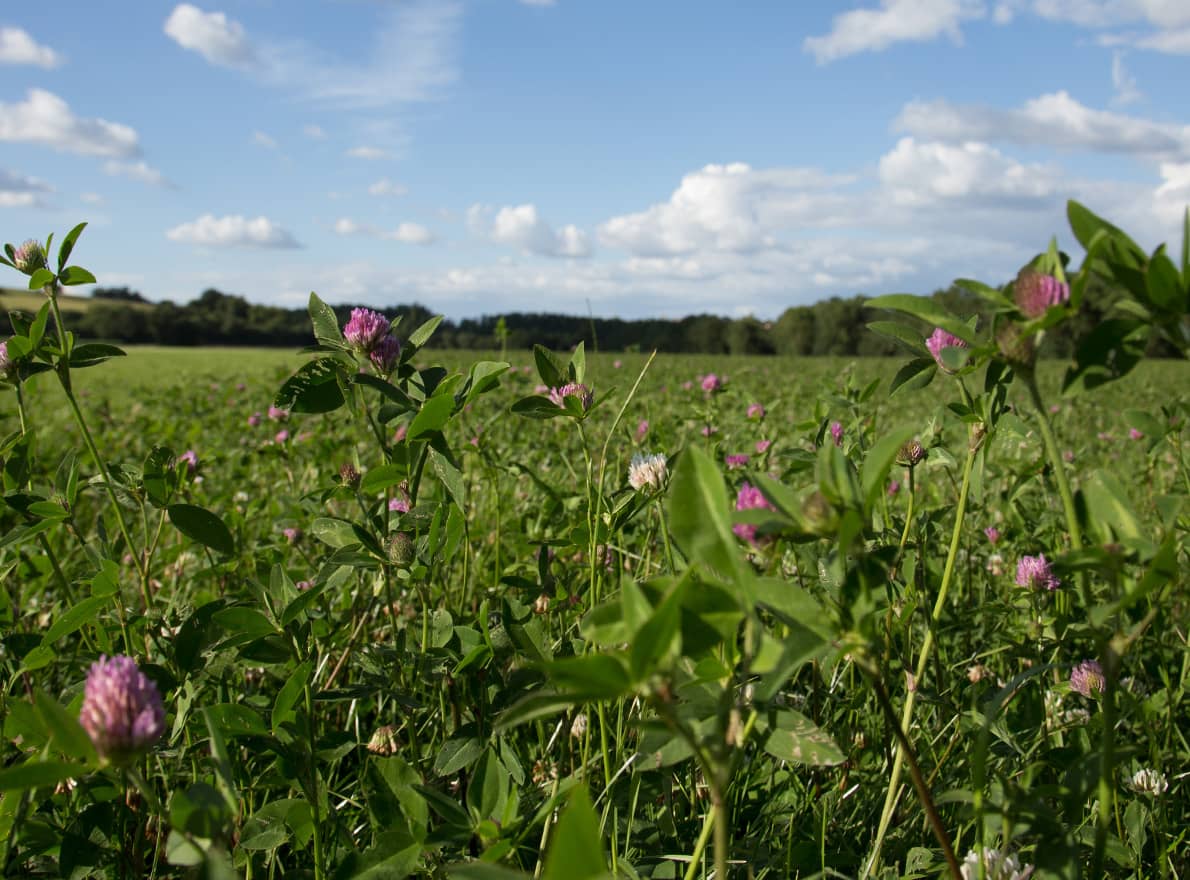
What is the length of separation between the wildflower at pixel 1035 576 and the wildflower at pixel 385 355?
3.08ft

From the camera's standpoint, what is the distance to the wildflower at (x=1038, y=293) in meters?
0.58

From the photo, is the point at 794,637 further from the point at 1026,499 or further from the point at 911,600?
the point at 1026,499

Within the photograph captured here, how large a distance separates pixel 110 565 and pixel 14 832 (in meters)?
0.28

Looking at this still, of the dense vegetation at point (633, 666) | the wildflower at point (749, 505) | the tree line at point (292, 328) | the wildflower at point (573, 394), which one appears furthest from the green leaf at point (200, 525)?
the tree line at point (292, 328)

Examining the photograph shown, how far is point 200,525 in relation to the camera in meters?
1.00

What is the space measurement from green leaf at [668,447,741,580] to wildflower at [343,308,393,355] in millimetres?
547

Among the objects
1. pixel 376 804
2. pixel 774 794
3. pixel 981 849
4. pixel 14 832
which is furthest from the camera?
pixel 774 794

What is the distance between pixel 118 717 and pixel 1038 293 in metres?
0.65

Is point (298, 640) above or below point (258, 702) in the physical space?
above

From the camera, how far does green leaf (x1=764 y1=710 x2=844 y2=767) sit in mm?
635

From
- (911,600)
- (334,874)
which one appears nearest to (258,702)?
(334,874)

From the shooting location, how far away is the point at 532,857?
3.21 feet

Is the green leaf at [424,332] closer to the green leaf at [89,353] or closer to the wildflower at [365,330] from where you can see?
the wildflower at [365,330]

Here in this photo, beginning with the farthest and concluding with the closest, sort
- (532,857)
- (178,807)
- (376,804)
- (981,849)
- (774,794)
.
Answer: (774,794), (532,857), (376,804), (981,849), (178,807)
